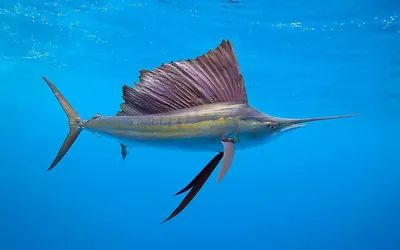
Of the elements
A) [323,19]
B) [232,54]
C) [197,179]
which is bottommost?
[197,179]

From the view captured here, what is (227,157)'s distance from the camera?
85.3 inches

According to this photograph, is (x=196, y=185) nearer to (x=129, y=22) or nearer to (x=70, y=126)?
(x=70, y=126)

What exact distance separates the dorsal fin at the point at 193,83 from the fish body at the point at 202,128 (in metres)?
0.08

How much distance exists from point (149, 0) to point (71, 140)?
9.28 metres

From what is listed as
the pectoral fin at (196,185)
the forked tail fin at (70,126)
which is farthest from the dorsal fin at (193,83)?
the forked tail fin at (70,126)

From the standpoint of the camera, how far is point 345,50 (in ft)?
46.6

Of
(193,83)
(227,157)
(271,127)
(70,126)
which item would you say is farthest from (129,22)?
(227,157)

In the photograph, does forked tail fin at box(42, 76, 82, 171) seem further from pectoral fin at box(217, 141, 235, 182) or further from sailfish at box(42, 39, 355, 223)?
pectoral fin at box(217, 141, 235, 182)

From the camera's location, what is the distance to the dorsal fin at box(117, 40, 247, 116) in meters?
2.50

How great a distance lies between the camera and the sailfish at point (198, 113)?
7.64 feet

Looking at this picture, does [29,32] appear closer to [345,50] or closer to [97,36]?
[97,36]

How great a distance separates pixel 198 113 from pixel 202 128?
12 cm

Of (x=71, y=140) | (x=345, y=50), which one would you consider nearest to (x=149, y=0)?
(x=345, y=50)

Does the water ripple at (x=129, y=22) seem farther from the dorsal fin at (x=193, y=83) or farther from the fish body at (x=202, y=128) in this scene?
the fish body at (x=202, y=128)
